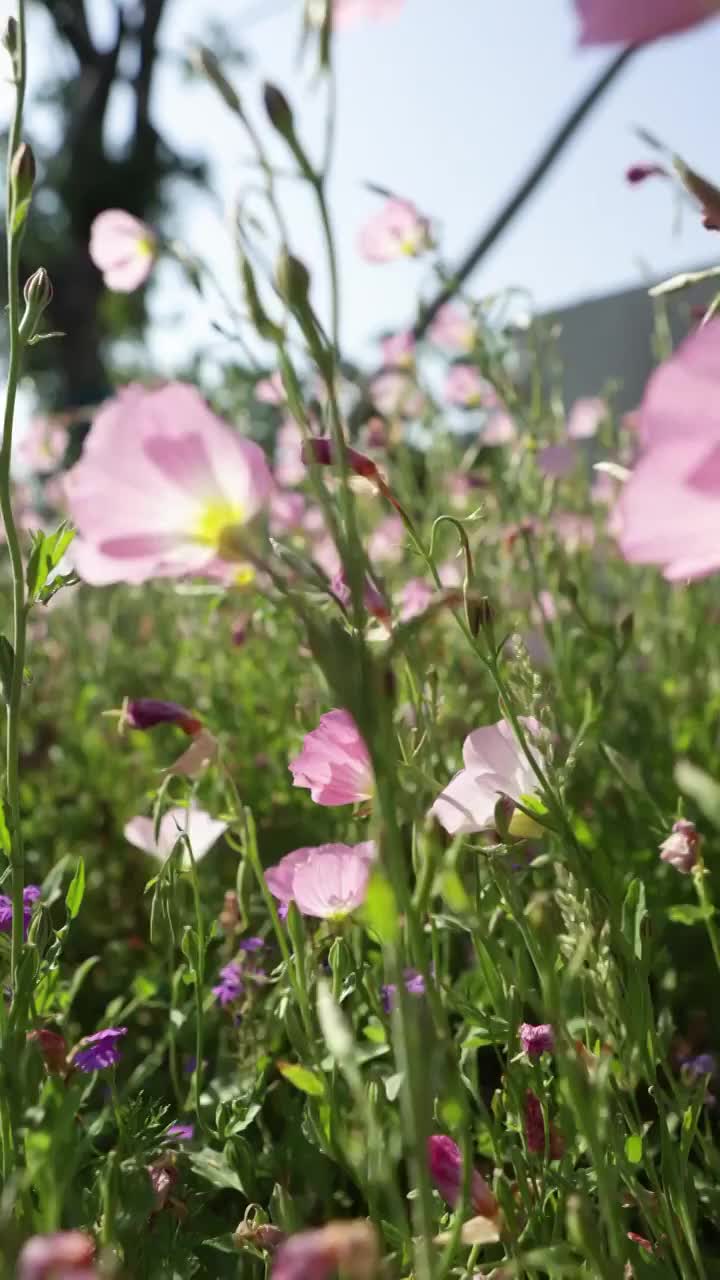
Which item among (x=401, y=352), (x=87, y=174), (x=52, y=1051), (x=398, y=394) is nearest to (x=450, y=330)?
(x=401, y=352)

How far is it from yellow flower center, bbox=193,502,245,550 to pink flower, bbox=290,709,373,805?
0.16 metres

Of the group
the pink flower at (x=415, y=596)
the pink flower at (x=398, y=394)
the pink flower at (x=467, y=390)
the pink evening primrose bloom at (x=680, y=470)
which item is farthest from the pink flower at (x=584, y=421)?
the pink evening primrose bloom at (x=680, y=470)

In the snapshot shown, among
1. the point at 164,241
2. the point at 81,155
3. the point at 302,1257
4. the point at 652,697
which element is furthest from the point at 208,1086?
the point at 81,155

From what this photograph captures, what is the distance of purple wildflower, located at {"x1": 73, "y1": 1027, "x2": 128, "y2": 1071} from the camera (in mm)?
766

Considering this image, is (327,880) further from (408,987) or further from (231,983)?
(231,983)

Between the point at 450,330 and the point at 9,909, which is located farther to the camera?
the point at 450,330

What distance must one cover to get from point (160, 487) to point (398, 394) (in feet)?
6.73

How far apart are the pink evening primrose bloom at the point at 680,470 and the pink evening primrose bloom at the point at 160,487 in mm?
169

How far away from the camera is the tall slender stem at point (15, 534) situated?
645 mm

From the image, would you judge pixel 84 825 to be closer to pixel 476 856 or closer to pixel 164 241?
pixel 164 241

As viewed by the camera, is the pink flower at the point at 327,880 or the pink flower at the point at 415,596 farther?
the pink flower at the point at 415,596

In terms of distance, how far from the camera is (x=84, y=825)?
1691 millimetres

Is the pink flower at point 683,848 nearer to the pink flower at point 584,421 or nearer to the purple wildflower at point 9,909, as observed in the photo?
the purple wildflower at point 9,909

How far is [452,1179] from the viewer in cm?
56
